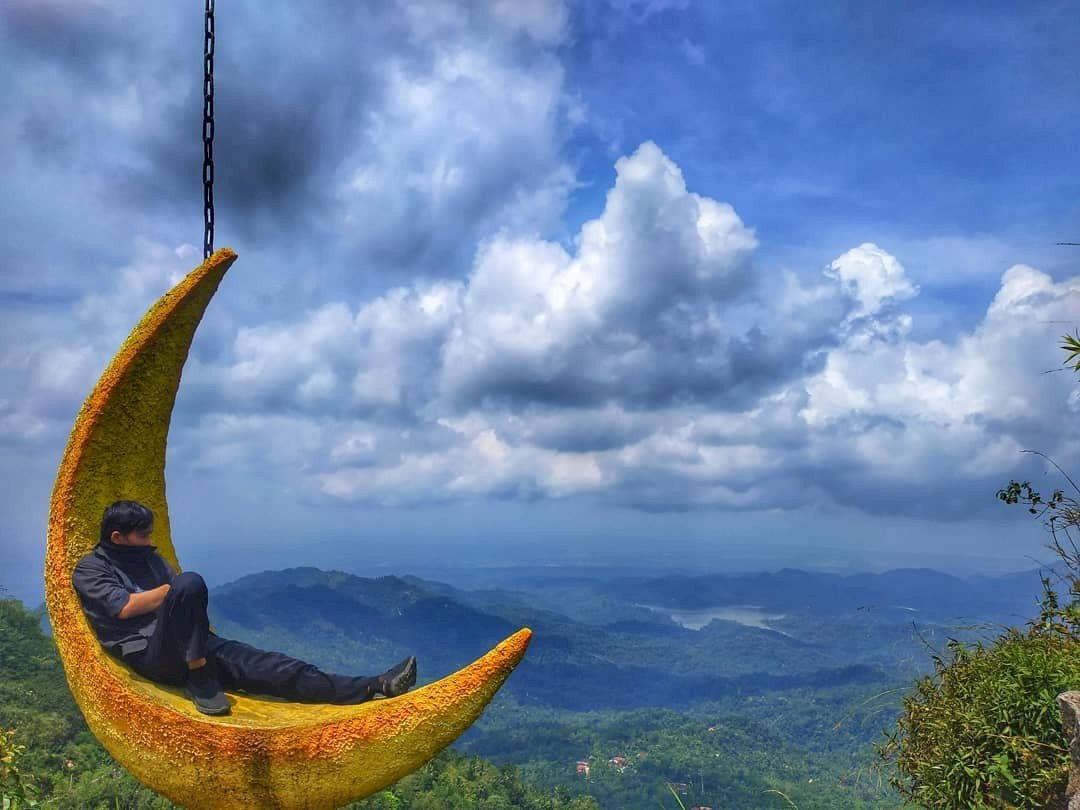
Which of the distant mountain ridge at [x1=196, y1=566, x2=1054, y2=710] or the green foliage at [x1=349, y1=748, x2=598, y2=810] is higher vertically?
the green foliage at [x1=349, y1=748, x2=598, y2=810]

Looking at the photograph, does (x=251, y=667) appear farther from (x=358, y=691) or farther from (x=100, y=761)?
(x=100, y=761)

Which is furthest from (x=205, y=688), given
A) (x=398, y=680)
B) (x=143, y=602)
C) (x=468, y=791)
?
(x=468, y=791)

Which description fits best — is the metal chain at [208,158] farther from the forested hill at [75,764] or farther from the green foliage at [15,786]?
the forested hill at [75,764]

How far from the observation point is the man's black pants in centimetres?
329

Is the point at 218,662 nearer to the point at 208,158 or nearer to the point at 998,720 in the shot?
the point at 208,158

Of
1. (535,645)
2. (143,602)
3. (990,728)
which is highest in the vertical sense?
(143,602)

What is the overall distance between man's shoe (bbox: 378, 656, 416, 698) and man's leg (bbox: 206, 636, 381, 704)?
113mm

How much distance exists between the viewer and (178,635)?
332cm

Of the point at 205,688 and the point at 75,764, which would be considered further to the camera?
the point at 75,764

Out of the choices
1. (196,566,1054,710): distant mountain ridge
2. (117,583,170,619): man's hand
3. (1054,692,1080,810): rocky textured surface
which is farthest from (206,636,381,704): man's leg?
(196,566,1054,710): distant mountain ridge

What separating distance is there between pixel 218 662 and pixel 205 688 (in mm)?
136

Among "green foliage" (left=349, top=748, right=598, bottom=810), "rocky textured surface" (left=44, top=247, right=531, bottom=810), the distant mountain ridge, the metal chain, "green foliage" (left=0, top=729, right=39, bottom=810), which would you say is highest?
the metal chain

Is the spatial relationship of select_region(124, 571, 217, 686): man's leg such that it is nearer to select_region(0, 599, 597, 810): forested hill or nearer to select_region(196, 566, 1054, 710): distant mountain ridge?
select_region(0, 599, 597, 810): forested hill

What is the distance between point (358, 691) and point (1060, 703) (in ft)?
10.4
